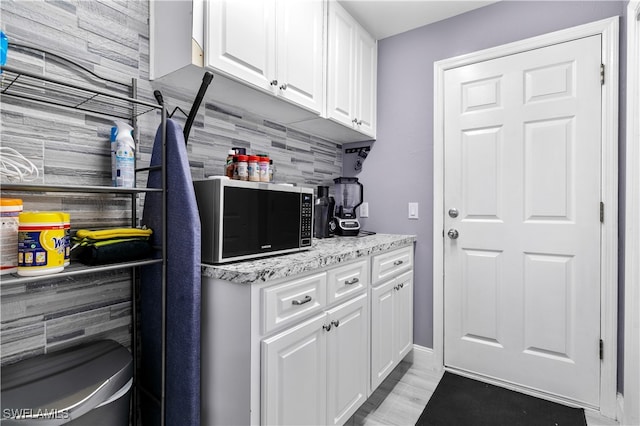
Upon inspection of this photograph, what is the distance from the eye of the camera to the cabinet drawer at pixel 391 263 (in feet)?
5.97

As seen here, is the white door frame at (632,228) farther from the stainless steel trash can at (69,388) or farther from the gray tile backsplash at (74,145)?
the stainless steel trash can at (69,388)

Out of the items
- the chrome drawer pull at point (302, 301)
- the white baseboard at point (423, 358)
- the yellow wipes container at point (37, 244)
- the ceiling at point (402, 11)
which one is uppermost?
the ceiling at point (402, 11)

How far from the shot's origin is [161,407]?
117 cm

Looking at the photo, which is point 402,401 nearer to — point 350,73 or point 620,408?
point 620,408

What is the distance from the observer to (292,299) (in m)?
1.22

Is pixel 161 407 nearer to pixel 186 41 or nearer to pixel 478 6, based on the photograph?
pixel 186 41

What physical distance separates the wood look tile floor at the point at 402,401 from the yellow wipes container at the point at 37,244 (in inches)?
57.8

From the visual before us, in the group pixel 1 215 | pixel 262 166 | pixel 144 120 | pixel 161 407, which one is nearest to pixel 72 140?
pixel 144 120

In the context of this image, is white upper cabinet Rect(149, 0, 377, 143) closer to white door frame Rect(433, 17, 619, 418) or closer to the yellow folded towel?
the yellow folded towel

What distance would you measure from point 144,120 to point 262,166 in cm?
54

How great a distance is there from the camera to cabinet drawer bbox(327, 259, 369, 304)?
1435 millimetres

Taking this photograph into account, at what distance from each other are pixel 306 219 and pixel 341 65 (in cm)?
115

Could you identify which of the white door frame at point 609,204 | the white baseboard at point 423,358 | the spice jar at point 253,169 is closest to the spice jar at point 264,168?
the spice jar at point 253,169

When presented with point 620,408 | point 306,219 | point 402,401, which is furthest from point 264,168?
point 620,408
